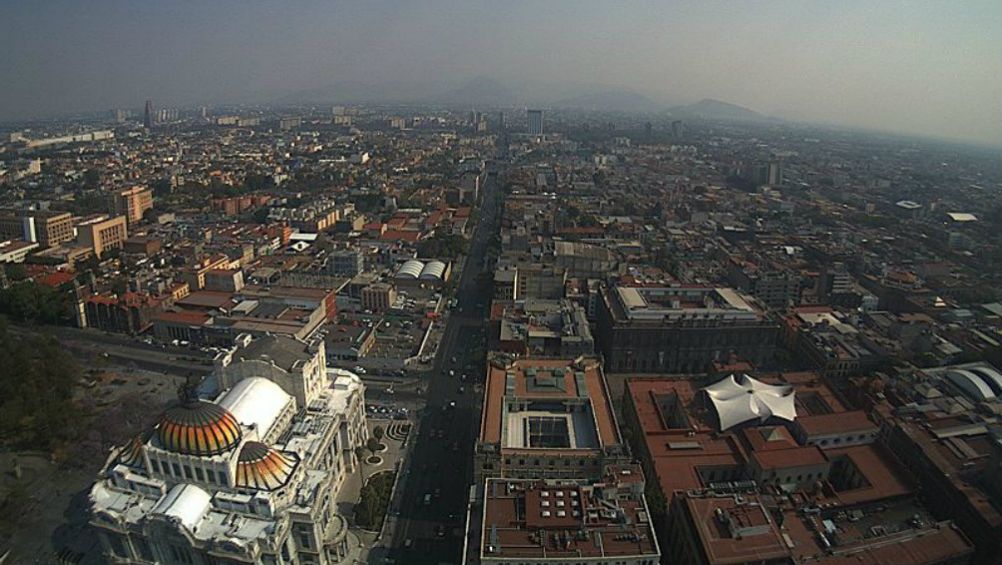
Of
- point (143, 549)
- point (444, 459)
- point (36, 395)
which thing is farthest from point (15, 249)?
point (444, 459)

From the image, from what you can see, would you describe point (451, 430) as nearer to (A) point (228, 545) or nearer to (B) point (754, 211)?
(A) point (228, 545)

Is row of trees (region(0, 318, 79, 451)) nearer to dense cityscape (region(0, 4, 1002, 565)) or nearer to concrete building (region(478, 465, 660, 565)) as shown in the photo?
dense cityscape (region(0, 4, 1002, 565))

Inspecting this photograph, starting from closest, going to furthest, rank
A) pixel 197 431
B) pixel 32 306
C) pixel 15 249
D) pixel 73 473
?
pixel 197 431
pixel 73 473
pixel 32 306
pixel 15 249

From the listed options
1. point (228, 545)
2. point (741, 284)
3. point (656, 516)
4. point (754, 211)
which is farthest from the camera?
point (754, 211)

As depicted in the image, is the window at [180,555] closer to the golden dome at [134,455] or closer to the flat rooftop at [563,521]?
the golden dome at [134,455]

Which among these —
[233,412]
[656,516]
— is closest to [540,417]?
[656,516]

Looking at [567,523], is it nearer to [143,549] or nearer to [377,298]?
[143,549]
